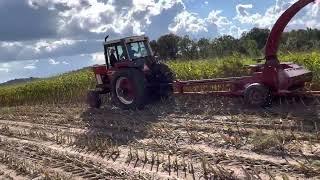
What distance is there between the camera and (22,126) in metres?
13.3

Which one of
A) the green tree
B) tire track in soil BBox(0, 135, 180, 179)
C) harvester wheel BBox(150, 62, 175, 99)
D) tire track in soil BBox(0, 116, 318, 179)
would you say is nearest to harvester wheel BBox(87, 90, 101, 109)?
harvester wheel BBox(150, 62, 175, 99)

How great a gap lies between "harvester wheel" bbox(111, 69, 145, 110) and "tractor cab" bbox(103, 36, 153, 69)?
Answer: 31 centimetres

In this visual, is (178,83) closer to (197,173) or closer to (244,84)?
(244,84)

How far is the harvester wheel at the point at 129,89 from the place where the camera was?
12.9 meters

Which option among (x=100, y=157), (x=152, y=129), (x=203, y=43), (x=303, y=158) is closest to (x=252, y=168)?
(x=303, y=158)

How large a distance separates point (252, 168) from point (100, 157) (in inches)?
107

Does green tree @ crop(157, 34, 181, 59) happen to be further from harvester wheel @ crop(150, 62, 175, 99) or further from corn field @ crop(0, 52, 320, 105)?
harvester wheel @ crop(150, 62, 175, 99)

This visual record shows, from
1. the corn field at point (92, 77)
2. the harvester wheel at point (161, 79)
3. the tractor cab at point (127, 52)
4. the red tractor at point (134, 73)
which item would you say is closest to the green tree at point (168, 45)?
the corn field at point (92, 77)

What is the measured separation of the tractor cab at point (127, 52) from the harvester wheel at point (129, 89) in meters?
0.31

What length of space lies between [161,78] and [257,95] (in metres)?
3.59

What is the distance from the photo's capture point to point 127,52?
13.5 m

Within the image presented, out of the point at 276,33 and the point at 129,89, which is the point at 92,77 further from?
the point at 276,33

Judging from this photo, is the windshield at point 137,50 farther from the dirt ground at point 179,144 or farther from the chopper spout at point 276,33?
the chopper spout at point 276,33

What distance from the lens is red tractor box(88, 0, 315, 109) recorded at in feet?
33.8
